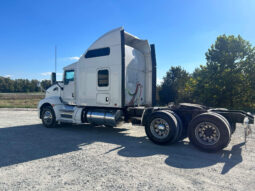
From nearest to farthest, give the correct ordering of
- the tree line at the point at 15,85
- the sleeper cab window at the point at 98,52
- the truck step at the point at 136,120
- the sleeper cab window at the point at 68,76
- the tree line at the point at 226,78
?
the truck step at the point at 136,120
the sleeper cab window at the point at 98,52
the sleeper cab window at the point at 68,76
the tree line at the point at 226,78
the tree line at the point at 15,85

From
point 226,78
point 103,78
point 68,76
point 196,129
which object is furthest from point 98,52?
point 226,78

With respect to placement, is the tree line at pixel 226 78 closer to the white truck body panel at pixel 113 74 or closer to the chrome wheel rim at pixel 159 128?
the white truck body panel at pixel 113 74

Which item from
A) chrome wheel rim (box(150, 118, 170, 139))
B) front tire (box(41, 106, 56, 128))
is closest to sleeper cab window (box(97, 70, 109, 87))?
chrome wheel rim (box(150, 118, 170, 139))

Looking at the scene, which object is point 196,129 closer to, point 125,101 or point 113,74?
point 125,101

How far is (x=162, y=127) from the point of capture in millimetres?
5410

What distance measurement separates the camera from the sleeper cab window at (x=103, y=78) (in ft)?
23.1

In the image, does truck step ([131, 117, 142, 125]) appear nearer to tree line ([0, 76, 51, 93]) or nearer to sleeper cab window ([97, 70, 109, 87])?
sleeper cab window ([97, 70, 109, 87])

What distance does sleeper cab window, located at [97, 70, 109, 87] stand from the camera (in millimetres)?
7031

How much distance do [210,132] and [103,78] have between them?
439cm

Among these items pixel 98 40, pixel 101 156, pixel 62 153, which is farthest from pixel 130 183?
pixel 98 40

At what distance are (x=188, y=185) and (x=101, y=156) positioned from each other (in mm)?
2249

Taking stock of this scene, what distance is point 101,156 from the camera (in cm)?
444

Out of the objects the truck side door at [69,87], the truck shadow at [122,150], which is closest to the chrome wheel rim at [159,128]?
the truck shadow at [122,150]

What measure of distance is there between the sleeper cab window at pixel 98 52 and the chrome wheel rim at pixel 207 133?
14.2ft
